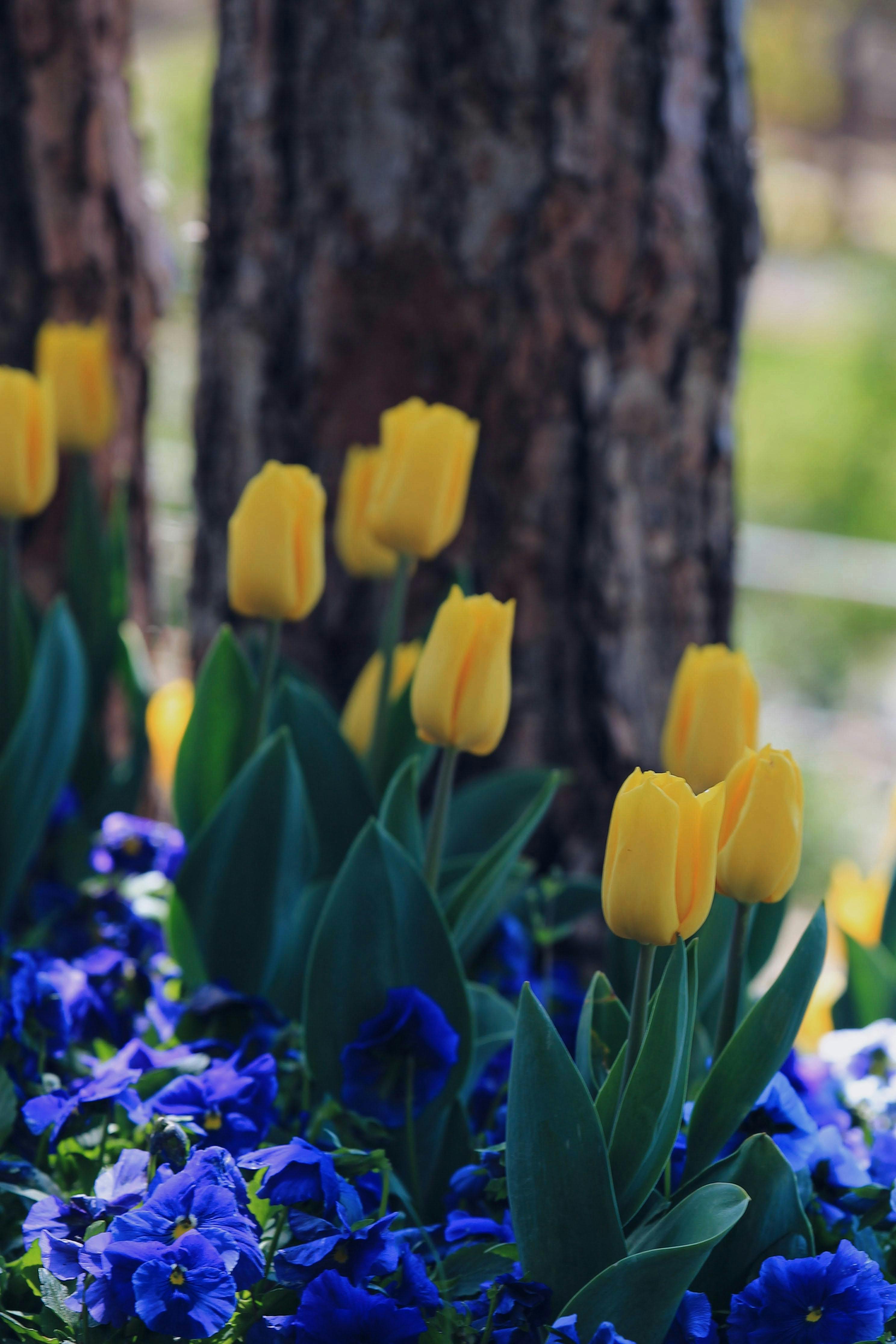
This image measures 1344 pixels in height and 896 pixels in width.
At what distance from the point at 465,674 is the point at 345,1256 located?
1.12ft

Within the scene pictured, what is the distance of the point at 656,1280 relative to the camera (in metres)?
0.59

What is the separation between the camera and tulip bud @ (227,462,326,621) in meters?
0.87

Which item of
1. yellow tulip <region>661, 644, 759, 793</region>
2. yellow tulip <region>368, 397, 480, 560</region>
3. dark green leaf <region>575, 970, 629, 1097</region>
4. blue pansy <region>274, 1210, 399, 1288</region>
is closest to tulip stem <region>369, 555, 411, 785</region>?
yellow tulip <region>368, 397, 480, 560</region>

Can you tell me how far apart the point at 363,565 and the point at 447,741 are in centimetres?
38

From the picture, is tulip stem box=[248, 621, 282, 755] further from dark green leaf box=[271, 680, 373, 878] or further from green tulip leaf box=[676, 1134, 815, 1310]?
green tulip leaf box=[676, 1134, 815, 1310]

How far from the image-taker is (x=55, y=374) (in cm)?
127

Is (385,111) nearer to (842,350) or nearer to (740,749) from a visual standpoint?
(740,749)

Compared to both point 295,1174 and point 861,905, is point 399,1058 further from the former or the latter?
point 861,905

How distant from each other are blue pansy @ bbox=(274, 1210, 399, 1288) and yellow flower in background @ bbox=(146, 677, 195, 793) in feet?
2.58

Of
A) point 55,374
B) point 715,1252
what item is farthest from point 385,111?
point 715,1252

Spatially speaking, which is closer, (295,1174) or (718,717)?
(295,1174)

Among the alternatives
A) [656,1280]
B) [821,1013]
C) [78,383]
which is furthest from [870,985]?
[78,383]

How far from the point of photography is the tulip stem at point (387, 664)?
0.99 meters

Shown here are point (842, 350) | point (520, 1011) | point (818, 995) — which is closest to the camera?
point (520, 1011)
